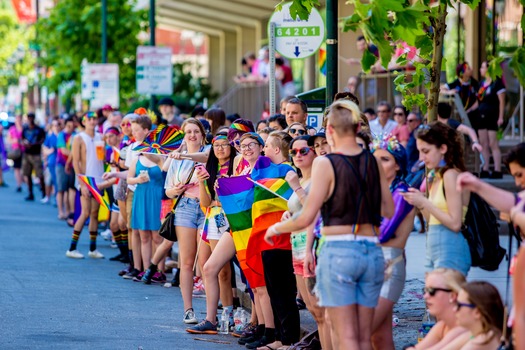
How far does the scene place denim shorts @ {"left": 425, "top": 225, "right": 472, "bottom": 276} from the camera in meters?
7.28

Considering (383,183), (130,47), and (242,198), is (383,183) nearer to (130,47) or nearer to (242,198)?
(242,198)

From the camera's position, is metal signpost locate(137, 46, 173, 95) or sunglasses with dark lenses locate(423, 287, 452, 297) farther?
metal signpost locate(137, 46, 173, 95)

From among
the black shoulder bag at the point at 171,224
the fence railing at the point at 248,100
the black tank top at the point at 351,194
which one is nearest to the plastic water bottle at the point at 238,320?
the black shoulder bag at the point at 171,224

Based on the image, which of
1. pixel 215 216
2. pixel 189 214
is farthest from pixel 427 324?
pixel 189 214

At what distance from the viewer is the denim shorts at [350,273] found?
6883mm

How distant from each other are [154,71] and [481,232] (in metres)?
16.6

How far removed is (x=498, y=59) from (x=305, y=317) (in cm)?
318

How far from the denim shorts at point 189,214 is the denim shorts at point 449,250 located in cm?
425

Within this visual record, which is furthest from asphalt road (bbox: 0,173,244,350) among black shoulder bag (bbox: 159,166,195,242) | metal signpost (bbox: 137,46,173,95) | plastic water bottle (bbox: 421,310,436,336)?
metal signpost (bbox: 137,46,173,95)

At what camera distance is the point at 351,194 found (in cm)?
695

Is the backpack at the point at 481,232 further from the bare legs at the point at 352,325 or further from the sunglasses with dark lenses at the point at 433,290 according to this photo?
the bare legs at the point at 352,325

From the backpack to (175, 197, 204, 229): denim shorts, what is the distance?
425 centimetres

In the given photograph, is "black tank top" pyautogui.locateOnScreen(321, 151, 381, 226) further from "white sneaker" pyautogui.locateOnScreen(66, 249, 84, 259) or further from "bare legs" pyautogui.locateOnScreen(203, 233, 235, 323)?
"white sneaker" pyautogui.locateOnScreen(66, 249, 84, 259)

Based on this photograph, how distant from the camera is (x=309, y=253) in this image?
7.74 meters
